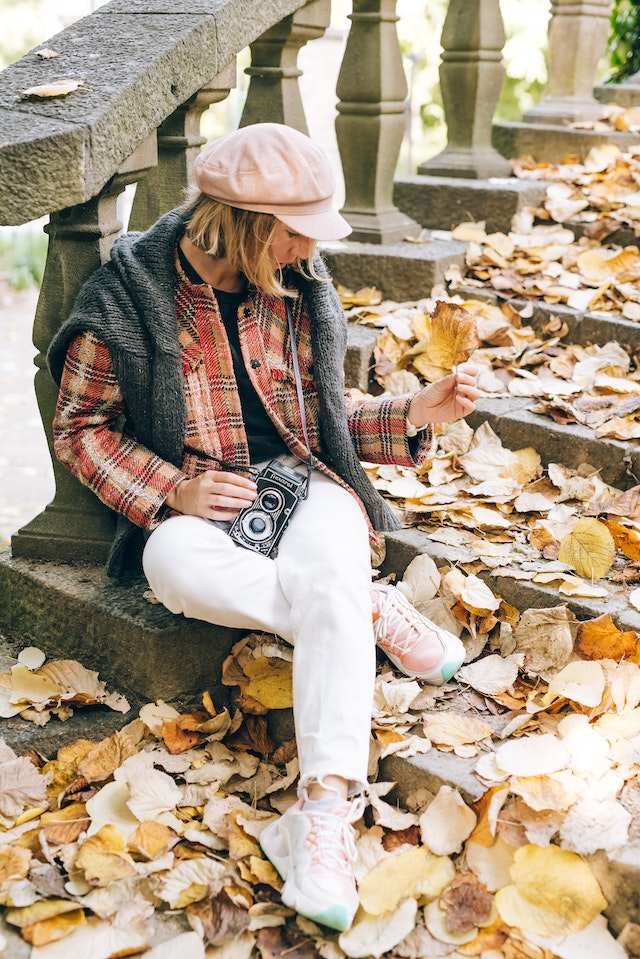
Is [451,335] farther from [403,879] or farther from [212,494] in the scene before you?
[403,879]

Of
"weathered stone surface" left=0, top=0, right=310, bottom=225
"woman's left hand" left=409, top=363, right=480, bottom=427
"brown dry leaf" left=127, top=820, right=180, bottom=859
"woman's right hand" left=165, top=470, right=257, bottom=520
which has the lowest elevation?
"brown dry leaf" left=127, top=820, right=180, bottom=859

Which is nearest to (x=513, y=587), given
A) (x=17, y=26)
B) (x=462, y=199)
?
(x=462, y=199)

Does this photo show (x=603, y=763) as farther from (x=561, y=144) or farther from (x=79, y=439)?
(x=561, y=144)

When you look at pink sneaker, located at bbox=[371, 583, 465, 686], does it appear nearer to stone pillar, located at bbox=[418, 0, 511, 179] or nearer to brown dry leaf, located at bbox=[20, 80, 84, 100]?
brown dry leaf, located at bbox=[20, 80, 84, 100]

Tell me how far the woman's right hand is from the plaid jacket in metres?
0.04

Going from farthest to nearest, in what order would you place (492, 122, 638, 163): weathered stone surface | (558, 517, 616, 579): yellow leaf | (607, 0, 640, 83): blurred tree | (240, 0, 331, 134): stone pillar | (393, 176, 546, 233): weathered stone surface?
1. (607, 0, 640, 83): blurred tree
2. (492, 122, 638, 163): weathered stone surface
3. (393, 176, 546, 233): weathered stone surface
4. (240, 0, 331, 134): stone pillar
5. (558, 517, 616, 579): yellow leaf

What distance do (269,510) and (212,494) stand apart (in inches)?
6.4

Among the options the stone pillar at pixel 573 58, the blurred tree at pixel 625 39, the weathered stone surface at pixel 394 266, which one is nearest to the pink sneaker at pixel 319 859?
the weathered stone surface at pixel 394 266

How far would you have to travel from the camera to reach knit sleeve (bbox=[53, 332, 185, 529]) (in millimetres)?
2109

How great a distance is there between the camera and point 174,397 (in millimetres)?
2107

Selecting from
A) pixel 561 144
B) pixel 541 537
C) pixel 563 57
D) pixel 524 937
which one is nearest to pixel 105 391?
pixel 541 537

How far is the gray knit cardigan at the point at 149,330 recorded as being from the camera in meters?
2.08

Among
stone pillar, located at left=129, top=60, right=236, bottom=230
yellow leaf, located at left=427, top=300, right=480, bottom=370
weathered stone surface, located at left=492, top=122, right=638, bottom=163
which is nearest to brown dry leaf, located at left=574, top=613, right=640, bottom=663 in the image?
yellow leaf, located at left=427, top=300, right=480, bottom=370

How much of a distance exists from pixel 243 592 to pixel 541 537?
2.61ft
